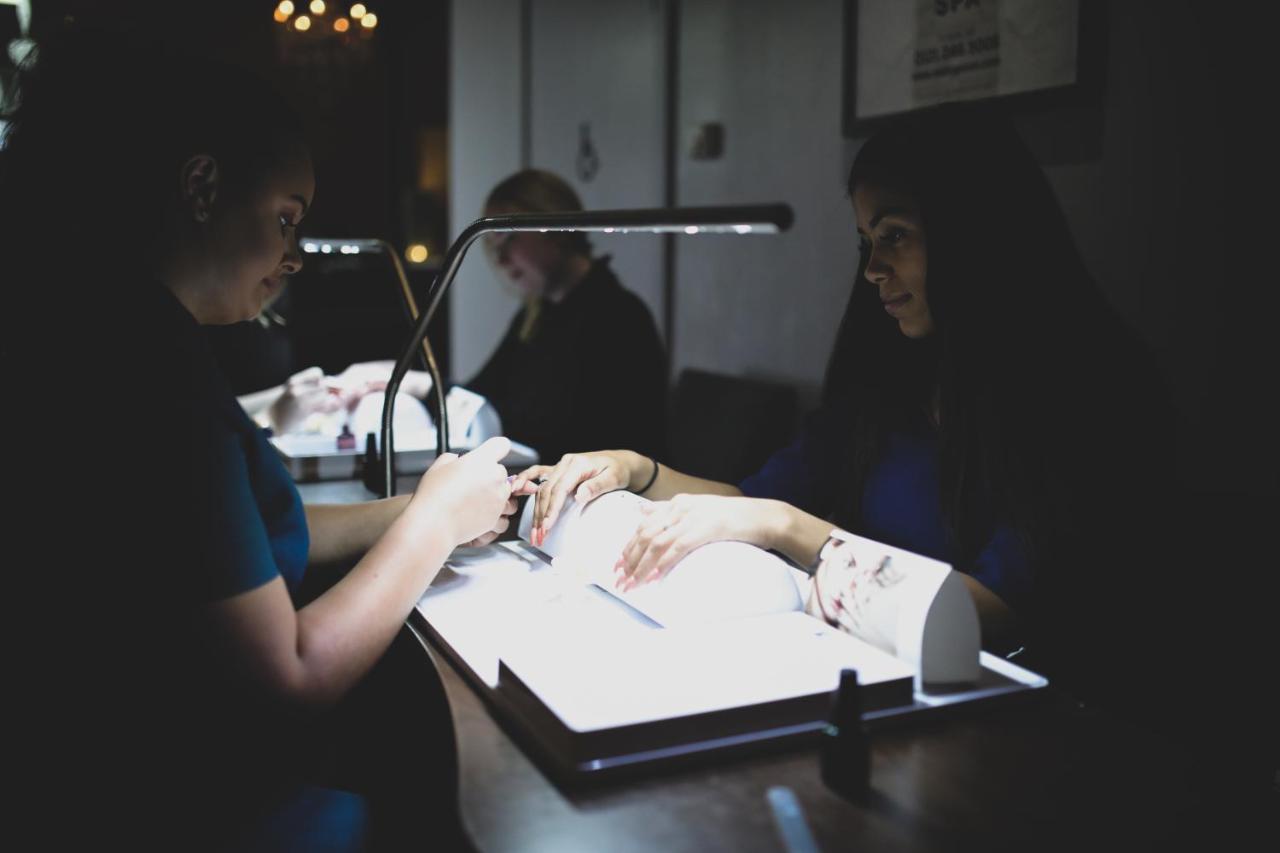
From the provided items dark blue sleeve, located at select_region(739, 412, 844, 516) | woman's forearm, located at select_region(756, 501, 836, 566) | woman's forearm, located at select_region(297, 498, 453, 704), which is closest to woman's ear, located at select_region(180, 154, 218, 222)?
woman's forearm, located at select_region(297, 498, 453, 704)

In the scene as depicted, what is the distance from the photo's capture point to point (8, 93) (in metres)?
1.11

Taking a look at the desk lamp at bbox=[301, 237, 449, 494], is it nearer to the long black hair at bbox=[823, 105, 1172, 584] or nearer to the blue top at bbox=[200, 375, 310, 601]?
the blue top at bbox=[200, 375, 310, 601]

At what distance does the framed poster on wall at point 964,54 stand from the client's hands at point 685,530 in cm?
145

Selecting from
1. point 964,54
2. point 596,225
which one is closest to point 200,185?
point 596,225

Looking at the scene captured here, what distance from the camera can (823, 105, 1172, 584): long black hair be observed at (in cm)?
146

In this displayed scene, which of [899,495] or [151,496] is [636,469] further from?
[151,496]

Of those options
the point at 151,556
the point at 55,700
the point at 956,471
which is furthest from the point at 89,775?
Result: the point at 956,471

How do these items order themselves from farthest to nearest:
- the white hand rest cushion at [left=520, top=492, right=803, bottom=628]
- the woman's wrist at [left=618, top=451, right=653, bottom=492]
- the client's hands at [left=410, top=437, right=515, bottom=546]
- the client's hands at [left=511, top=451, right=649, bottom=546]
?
the woman's wrist at [left=618, top=451, right=653, bottom=492]
the client's hands at [left=511, top=451, right=649, bottom=546]
the client's hands at [left=410, top=437, right=515, bottom=546]
the white hand rest cushion at [left=520, top=492, right=803, bottom=628]

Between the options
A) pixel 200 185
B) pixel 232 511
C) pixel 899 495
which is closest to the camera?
pixel 232 511

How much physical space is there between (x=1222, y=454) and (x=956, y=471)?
2.80ft

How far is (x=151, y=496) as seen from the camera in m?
0.95

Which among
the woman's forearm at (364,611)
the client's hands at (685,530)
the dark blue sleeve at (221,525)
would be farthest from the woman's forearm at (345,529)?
the dark blue sleeve at (221,525)

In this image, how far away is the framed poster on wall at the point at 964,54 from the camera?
232 centimetres

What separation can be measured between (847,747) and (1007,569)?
576 mm
